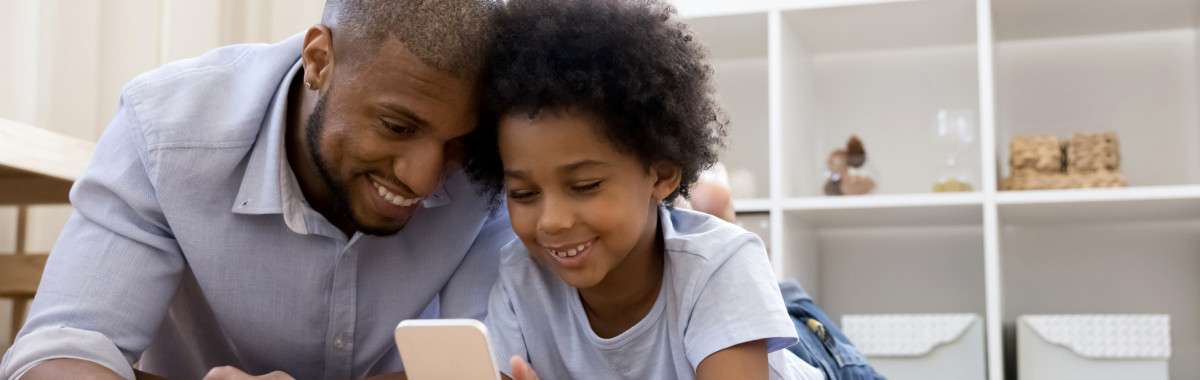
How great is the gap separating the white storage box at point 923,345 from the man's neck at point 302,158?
3.81ft

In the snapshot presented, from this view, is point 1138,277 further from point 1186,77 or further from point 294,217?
point 294,217

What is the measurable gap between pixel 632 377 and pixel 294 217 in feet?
1.31

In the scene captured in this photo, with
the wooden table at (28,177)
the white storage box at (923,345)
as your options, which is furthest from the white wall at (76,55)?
the white storage box at (923,345)

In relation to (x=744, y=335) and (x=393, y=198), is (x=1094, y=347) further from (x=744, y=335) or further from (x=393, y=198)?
(x=393, y=198)

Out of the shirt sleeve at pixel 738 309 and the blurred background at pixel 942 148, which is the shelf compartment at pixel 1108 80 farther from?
the shirt sleeve at pixel 738 309

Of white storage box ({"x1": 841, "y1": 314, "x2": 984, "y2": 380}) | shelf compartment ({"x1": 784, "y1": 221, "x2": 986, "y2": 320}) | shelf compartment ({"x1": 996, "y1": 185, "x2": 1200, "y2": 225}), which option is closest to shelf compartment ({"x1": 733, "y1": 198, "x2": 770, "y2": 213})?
shelf compartment ({"x1": 784, "y1": 221, "x2": 986, "y2": 320})

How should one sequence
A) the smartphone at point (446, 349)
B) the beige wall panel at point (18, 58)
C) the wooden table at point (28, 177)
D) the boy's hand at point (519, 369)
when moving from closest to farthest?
1. the smartphone at point (446, 349)
2. the boy's hand at point (519, 369)
3. the wooden table at point (28, 177)
4. the beige wall panel at point (18, 58)

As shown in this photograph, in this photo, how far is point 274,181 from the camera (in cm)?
110

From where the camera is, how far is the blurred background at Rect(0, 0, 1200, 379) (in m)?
1.97

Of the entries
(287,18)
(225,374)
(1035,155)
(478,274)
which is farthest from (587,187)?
(287,18)

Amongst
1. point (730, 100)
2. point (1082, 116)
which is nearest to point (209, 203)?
point (730, 100)

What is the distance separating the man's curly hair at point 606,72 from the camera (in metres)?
1.03

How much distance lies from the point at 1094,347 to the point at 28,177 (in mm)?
1790

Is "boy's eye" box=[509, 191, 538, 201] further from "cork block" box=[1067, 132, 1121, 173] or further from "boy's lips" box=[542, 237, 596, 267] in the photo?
"cork block" box=[1067, 132, 1121, 173]
